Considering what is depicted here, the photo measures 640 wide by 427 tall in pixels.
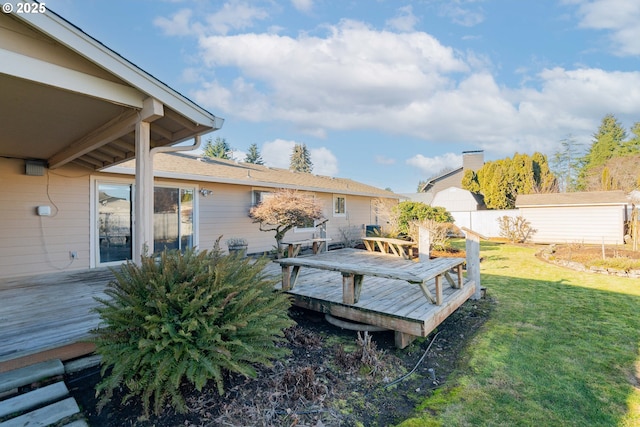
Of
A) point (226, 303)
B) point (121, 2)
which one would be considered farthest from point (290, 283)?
point (121, 2)

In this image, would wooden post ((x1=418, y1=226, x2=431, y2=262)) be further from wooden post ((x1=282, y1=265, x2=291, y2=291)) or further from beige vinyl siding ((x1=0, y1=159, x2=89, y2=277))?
beige vinyl siding ((x1=0, y1=159, x2=89, y2=277))

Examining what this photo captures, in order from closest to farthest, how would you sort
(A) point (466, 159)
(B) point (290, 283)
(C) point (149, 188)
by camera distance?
1. (C) point (149, 188)
2. (B) point (290, 283)
3. (A) point (466, 159)

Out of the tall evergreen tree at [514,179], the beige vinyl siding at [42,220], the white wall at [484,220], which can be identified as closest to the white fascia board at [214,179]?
the beige vinyl siding at [42,220]

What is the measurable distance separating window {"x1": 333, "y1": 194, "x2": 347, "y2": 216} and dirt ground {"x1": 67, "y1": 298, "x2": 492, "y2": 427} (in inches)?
379

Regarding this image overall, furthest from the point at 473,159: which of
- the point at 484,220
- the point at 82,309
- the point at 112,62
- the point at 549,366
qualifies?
the point at 82,309

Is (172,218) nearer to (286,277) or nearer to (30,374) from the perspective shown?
(286,277)

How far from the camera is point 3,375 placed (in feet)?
8.28

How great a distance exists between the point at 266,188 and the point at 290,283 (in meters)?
6.09

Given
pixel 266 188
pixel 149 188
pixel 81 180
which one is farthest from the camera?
pixel 266 188

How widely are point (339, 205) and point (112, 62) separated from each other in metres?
11.2

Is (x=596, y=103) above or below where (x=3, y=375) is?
above

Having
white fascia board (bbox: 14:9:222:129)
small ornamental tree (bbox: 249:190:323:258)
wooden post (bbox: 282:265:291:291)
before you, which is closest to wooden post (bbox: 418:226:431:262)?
small ornamental tree (bbox: 249:190:323:258)

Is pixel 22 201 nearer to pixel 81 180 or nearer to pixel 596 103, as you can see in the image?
pixel 81 180

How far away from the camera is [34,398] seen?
2.37 meters
